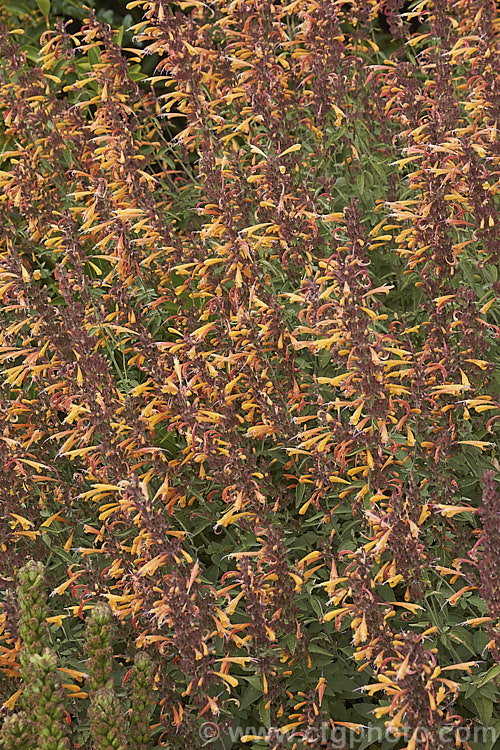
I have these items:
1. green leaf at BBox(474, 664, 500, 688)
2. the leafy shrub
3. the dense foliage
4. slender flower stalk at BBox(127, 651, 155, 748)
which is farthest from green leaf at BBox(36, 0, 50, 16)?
green leaf at BBox(474, 664, 500, 688)

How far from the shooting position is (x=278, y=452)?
4066 millimetres

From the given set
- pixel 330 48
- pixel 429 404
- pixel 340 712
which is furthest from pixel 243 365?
pixel 330 48

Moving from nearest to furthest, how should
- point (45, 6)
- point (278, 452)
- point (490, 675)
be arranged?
point (490, 675) < point (278, 452) < point (45, 6)

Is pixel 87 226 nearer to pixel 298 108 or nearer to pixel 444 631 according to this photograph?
pixel 298 108

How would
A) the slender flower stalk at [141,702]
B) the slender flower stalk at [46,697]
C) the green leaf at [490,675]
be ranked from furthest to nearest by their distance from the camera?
the green leaf at [490,675] < the slender flower stalk at [141,702] < the slender flower stalk at [46,697]

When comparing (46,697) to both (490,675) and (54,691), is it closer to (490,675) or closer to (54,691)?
(54,691)

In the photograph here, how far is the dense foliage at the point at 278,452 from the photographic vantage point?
305 cm

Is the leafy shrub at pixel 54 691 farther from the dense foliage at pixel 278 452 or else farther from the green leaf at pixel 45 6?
the green leaf at pixel 45 6

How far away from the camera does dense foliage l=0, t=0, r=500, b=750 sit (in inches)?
120

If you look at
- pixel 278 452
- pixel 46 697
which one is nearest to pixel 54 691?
pixel 46 697

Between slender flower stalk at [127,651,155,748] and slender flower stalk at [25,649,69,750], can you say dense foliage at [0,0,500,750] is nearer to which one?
slender flower stalk at [25,649,69,750]

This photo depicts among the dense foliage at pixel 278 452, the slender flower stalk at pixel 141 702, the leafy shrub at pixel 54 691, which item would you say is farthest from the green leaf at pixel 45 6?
the slender flower stalk at pixel 141 702

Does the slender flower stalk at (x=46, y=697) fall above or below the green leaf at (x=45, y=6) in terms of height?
below

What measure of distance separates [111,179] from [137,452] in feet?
6.54
